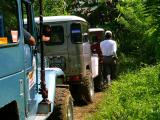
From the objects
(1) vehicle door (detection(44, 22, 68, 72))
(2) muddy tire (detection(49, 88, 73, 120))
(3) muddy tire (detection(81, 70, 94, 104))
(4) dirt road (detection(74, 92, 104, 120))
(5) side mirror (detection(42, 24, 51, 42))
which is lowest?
(4) dirt road (detection(74, 92, 104, 120))

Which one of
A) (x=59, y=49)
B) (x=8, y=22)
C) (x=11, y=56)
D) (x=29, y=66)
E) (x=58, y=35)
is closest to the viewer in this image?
(x=11, y=56)

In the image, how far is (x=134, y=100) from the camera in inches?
426

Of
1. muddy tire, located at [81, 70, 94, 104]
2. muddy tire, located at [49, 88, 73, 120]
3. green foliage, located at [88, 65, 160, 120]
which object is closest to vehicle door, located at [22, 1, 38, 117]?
muddy tire, located at [49, 88, 73, 120]

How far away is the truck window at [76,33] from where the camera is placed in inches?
508

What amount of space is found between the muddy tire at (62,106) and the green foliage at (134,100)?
0.91 m

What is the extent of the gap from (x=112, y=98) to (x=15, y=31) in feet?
19.2

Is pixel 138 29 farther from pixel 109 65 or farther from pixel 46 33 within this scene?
pixel 46 33

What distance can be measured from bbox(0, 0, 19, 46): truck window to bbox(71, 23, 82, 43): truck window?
6.64m

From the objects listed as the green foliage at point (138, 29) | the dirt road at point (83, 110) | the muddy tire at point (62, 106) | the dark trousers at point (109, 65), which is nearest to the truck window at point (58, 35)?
the dirt road at point (83, 110)

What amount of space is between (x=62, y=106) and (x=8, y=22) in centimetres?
278

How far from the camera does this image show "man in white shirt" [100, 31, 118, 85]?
51.6 feet

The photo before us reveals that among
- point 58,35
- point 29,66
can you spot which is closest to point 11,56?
point 29,66

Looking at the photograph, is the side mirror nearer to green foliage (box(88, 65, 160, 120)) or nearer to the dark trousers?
green foliage (box(88, 65, 160, 120))

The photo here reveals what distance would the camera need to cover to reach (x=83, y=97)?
1329cm
